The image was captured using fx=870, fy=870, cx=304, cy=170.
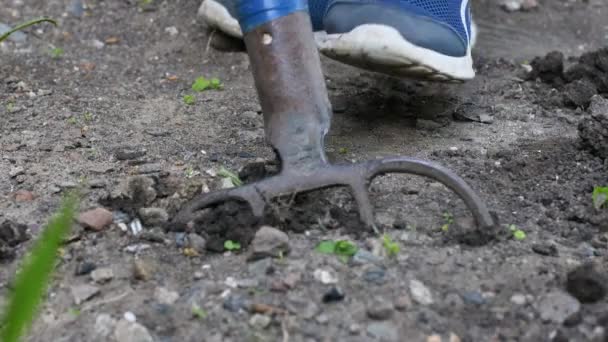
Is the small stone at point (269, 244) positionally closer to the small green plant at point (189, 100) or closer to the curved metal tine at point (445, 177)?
the curved metal tine at point (445, 177)

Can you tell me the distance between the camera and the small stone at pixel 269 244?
1498mm

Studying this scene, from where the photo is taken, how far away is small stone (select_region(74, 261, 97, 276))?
1.50 m

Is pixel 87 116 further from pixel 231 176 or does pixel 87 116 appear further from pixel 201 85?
pixel 231 176

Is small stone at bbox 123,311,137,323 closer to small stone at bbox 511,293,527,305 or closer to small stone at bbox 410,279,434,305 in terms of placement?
small stone at bbox 410,279,434,305

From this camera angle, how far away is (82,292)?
4.71 feet

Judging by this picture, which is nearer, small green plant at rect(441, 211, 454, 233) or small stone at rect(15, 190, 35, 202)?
small green plant at rect(441, 211, 454, 233)

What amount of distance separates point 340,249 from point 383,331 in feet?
0.73

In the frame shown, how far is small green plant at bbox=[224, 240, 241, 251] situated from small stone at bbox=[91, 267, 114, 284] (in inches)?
8.0

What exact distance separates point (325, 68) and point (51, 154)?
3.06ft

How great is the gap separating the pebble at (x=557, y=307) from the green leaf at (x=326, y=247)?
36cm

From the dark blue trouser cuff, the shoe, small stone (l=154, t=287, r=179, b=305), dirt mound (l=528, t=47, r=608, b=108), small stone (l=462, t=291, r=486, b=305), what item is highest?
the dark blue trouser cuff

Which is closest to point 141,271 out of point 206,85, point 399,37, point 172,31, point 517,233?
point 517,233

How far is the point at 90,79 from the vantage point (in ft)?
8.36

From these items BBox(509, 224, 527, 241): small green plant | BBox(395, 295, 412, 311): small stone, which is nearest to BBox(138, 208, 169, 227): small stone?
BBox(395, 295, 412, 311): small stone
